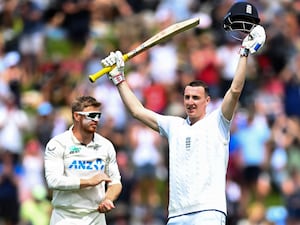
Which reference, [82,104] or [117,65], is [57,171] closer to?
[82,104]

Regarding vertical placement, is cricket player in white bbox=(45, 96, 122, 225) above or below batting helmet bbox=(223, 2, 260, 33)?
below

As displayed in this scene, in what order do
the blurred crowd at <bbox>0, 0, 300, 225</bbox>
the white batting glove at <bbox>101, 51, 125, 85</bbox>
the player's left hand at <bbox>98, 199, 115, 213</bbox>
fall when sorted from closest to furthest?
the player's left hand at <bbox>98, 199, 115, 213</bbox>, the white batting glove at <bbox>101, 51, 125, 85</bbox>, the blurred crowd at <bbox>0, 0, 300, 225</bbox>

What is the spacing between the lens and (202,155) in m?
13.3

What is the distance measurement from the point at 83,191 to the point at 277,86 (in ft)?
35.1

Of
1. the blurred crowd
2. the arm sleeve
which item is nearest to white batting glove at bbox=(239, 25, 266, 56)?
the arm sleeve

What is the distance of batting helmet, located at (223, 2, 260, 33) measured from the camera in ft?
43.9

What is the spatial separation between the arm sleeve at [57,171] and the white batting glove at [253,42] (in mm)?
2425

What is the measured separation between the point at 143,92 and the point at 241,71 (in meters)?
10.2

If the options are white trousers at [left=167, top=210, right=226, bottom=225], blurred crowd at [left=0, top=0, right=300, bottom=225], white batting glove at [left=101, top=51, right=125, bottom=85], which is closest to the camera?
white trousers at [left=167, top=210, right=226, bottom=225]

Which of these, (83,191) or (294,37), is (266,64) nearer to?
(294,37)

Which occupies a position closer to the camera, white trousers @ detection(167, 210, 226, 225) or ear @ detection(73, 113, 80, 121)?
Answer: white trousers @ detection(167, 210, 226, 225)

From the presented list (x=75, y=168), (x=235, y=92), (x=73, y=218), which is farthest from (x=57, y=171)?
(x=235, y=92)

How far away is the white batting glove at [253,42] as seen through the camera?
518 inches

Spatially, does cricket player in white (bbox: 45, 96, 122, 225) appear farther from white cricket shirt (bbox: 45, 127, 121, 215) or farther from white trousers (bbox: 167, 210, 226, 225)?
white trousers (bbox: 167, 210, 226, 225)
